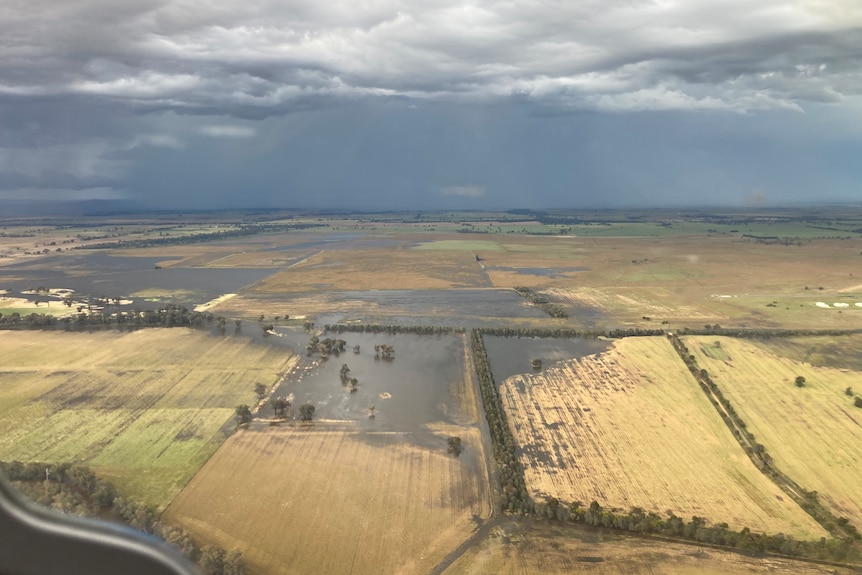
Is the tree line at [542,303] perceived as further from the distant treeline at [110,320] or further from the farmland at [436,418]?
the distant treeline at [110,320]

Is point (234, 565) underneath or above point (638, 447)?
underneath

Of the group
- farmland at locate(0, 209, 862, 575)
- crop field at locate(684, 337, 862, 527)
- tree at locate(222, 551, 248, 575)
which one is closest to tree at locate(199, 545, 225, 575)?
tree at locate(222, 551, 248, 575)

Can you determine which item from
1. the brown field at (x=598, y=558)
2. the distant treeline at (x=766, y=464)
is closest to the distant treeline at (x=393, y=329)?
the distant treeline at (x=766, y=464)

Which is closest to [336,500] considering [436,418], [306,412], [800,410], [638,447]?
[306,412]

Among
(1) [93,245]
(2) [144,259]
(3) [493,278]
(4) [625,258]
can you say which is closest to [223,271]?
(2) [144,259]

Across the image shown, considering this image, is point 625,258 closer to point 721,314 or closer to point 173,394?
point 721,314

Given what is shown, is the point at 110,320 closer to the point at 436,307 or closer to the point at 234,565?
the point at 436,307
